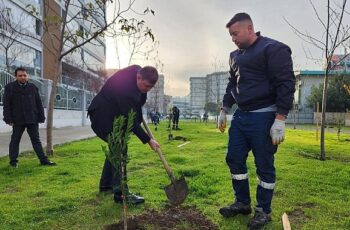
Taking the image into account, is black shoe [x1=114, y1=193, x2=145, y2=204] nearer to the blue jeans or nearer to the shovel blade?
the shovel blade

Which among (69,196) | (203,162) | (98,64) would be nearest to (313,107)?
(98,64)

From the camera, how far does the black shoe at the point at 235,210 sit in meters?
4.00

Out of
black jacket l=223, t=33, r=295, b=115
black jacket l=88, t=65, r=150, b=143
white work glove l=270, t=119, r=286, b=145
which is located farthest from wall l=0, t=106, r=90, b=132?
white work glove l=270, t=119, r=286, b=145

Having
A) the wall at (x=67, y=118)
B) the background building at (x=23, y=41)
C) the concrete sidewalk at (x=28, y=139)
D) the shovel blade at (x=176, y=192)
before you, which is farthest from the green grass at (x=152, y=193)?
the wall at (x=67, y=118)

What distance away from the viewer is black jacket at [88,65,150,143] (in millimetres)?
4312

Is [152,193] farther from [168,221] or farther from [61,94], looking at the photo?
[61,94]

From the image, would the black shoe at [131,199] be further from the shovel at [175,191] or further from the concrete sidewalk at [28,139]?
the concrete sidewalk at [28,139]

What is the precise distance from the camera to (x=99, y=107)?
4.55 metres

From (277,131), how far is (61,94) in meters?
24.3

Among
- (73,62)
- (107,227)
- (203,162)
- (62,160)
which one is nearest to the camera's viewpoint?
(107,227)

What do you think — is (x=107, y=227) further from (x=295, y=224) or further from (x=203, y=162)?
(x=203, y=162)

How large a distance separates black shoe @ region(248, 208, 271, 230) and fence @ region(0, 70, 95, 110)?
49.8 ft

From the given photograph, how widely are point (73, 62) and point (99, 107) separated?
112 ft

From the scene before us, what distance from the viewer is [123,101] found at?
14.1 feet
